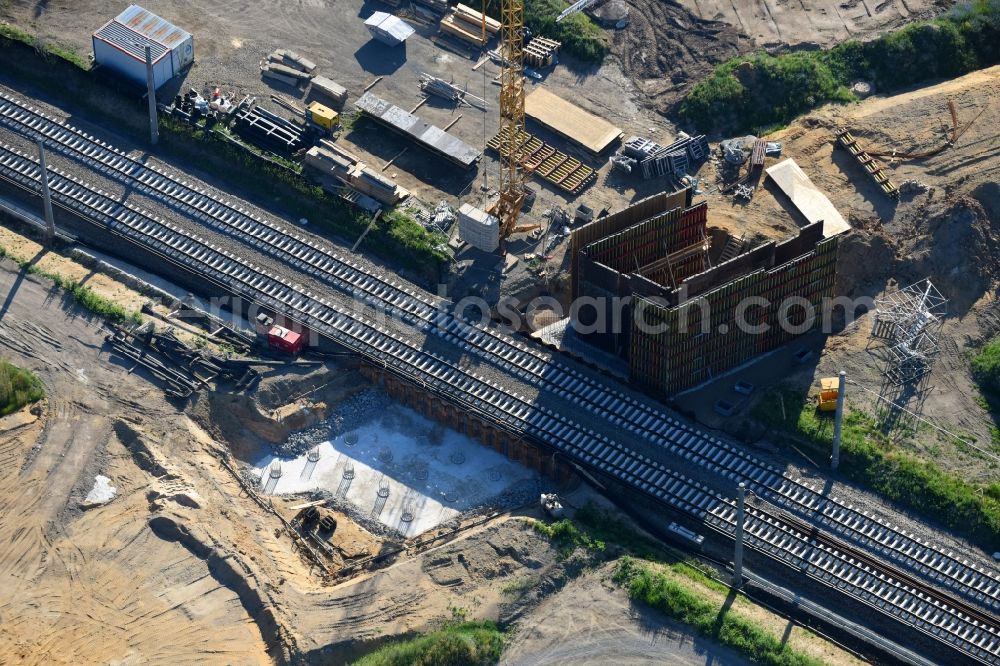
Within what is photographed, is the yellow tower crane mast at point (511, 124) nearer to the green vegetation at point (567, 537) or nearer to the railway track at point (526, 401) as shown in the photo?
the railway track at point (526, 401)

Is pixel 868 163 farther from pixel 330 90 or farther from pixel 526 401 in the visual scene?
pixel 330 90

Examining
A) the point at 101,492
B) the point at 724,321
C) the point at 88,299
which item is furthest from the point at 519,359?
the point at 88,299

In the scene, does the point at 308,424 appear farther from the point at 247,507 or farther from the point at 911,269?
the point at 911,269

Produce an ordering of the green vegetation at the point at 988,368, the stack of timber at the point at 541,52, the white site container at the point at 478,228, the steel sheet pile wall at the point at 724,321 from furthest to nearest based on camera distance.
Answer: the stack of timber at the point at 541,52
the white site container at the point at 478,228
the green vegetation at the point at 988,368
the steel sheet pile wall at the point at 724,321

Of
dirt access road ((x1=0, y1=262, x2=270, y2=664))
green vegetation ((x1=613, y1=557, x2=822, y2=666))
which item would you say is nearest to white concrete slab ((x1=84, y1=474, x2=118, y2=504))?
dirt access road ((x1=0, y1=262, x2=270, y2=664))

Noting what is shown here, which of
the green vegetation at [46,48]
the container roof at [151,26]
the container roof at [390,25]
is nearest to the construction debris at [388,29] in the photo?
the container roof at [390,25]

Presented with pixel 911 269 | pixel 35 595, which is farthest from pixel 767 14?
pixel 35 595
